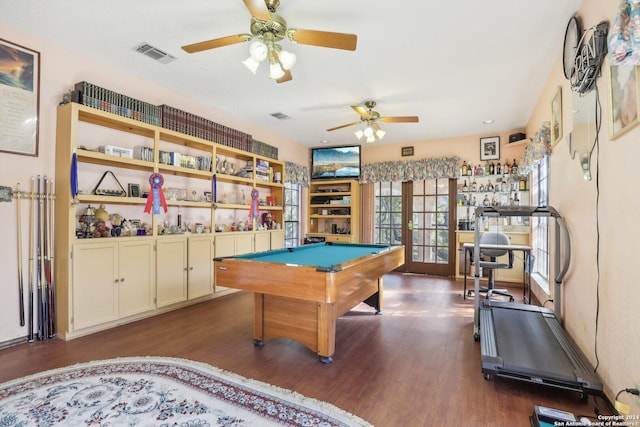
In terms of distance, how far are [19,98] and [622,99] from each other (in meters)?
4.68

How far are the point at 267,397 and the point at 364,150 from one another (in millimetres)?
5987

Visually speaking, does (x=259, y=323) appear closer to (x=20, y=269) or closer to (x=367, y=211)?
(x=20, y=269)

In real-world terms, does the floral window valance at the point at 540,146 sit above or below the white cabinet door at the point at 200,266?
above

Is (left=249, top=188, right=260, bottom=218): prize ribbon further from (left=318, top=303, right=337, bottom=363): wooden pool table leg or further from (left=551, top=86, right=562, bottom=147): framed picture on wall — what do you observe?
(left=551, top=86, right=562, bottom=147): framed picture on wall

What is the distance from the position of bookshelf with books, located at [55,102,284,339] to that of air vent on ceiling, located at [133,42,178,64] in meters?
0.73

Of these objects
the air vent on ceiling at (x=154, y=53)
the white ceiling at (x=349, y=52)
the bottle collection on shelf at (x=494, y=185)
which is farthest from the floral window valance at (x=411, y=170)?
the air vent on ceiling at (x=154, y=53)

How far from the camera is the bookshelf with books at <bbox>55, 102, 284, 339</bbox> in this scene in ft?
9.91

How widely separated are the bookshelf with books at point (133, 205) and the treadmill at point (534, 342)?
353cm

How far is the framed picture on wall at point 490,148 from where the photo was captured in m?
5.96

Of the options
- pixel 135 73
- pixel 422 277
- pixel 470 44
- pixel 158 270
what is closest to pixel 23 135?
pixel 135 73

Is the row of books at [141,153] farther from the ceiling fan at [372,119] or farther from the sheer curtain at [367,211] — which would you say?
the sheer curtain at [367,211]

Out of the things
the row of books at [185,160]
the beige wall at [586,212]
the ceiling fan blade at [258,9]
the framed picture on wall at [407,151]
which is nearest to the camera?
the beige wall at [586,212]

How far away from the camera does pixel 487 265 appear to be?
4.24 m

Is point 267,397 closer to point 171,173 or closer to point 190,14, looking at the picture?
point 190,14
